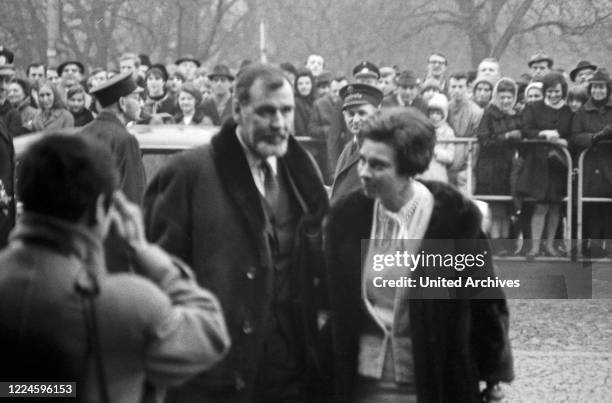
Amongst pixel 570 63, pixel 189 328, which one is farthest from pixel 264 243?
pixel 570 63

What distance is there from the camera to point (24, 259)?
121 inches

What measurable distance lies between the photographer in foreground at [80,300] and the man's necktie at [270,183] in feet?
4.52

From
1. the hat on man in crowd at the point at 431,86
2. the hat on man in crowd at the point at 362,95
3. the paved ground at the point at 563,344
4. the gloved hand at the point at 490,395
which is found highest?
the hat on man in crowd at the point at 431,86

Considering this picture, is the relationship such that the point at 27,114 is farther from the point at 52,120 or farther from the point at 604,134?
the point at 604,134

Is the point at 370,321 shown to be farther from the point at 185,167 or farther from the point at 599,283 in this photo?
the point at 599,283

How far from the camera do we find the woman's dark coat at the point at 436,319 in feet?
15.2

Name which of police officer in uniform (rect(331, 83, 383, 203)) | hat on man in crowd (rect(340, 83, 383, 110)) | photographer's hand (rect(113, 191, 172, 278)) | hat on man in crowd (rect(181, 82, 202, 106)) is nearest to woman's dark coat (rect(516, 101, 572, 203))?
hat on man in crowd (rect(181, 82, 202, 106))

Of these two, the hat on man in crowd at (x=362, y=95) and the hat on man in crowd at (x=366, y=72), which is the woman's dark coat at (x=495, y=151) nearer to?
the hat on man in crowd at (x=366, y=72)

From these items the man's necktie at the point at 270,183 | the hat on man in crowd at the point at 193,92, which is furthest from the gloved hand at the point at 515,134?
the man's necktie at the point at 270,183

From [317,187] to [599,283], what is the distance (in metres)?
7.52

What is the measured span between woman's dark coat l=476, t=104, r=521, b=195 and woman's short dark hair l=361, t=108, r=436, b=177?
827cm

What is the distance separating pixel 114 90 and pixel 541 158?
639cm

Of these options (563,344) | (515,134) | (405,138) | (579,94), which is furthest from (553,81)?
(405,138)

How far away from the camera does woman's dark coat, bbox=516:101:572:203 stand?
12.9m
